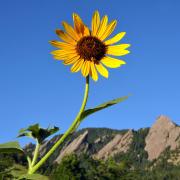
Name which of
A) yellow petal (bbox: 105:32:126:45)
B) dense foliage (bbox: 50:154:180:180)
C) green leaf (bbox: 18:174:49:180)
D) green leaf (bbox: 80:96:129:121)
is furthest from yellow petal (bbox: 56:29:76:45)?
dense foliage (bbox: 50:154:180:180)

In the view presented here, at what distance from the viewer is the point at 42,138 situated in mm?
2156

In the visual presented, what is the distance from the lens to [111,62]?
2.29 meters

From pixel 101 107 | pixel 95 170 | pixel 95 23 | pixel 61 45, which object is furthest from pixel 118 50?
pixel 95 170

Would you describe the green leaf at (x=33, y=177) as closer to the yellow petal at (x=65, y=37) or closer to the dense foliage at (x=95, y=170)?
the yellow petal at (x=65, y=37)

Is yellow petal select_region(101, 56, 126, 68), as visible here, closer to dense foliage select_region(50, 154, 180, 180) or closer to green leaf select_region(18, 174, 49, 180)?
green leaf select_region(18, 174, 49, 180)

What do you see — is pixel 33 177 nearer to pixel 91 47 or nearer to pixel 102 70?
pixel 102 70

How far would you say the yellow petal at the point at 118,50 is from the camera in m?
2.31

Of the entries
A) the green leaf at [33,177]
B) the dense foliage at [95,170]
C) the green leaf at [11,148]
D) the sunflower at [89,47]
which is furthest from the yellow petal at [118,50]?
the dense foliage at [95,170]

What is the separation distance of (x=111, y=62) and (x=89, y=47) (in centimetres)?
18

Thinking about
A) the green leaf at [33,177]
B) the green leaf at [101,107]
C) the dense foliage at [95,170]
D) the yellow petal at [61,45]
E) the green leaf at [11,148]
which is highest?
the dense foliage at [95,170]

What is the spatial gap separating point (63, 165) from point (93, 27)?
256ft

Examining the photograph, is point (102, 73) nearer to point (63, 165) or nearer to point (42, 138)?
point (42, 138)

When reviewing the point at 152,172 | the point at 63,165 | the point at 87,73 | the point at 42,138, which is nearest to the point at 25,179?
the point at 42,138

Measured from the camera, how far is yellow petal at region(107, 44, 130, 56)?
231cm
